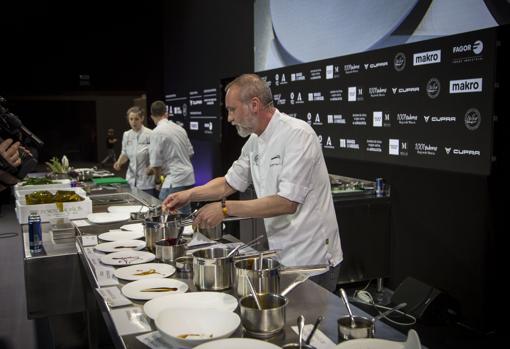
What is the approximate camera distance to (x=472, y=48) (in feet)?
9.92

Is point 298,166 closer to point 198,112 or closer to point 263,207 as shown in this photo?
point 263,207

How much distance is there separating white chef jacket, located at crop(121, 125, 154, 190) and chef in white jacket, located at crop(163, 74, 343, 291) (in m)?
3.52

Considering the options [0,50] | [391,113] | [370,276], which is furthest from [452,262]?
[0,50]

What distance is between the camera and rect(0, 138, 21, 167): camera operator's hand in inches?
92.2

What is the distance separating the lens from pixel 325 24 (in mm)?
4562

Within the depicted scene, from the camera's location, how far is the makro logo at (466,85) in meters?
3.00

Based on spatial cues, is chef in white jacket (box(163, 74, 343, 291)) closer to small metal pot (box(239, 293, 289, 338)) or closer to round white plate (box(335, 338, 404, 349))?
small metal pot (box(239, 293, 289, 338))

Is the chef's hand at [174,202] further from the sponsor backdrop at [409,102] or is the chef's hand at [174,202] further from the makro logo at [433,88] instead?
the makro logo at [433,88]

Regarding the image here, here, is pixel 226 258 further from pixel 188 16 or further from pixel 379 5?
pixel 188 16

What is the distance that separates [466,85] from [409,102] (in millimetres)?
494

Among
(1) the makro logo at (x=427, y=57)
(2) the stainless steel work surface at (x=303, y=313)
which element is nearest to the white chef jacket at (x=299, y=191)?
(2) the stainless steel work surface at (x=303, y=313)

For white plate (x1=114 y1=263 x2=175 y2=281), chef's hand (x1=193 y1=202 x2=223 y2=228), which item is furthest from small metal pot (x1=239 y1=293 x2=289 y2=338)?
chef's hand (x1=193 y1=202 x2=223 y2=228)

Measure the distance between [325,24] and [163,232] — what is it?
3233 mm

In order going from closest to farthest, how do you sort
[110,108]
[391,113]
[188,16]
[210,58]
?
[391,113] < [210,58] < [188,16] < [110,108]
